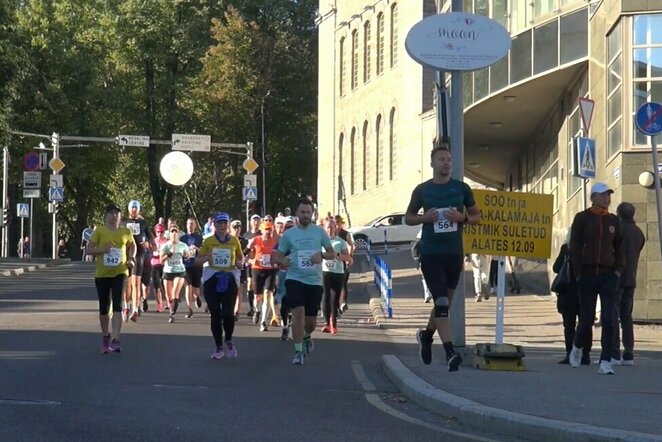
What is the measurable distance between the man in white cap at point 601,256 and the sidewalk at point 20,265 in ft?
101

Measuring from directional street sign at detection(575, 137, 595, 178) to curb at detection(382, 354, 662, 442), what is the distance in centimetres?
645

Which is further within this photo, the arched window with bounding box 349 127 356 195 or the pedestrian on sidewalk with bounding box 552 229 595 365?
the arched window with bounding box 349 127 356 195

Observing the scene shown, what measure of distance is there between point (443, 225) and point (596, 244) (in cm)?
223

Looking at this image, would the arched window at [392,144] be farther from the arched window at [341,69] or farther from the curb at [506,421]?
the curb at [506,421]

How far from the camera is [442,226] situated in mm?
11914

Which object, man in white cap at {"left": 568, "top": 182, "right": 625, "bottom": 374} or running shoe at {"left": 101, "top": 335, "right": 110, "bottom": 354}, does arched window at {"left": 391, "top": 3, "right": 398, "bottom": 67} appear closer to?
running shoe at {"left": 101, "top": 335, "right": 110, "bottom": 354}

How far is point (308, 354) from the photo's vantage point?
1612 centimetres

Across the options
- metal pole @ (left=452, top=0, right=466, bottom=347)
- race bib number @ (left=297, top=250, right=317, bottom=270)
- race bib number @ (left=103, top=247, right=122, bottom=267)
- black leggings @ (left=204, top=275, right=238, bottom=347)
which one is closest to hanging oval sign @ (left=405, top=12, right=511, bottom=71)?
metal pole @ (left=452, top=0, right=466, bottom=347)

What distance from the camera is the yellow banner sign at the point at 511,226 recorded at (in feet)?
46.6

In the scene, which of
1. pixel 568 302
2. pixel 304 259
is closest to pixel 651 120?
pixel 568 302

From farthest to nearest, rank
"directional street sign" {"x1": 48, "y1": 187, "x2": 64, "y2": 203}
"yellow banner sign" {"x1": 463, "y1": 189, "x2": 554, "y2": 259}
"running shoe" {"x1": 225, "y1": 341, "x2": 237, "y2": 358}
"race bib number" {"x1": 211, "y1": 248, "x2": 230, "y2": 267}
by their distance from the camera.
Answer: "directional street sign" {"x1": 48, "y1": 187, "x2": 64, "y2": 203}, "race bib number" {"x1": 211, "y1": 248, "x2": 230, "y2": 267}, "running shoe" {"x1": 225, "y1": 341, "x2": 237, "y2": 358}, "yellow banner sign" {"x1": 463, "y1": 189, "x2": 554, "y2": 259}

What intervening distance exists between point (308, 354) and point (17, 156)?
50626mm

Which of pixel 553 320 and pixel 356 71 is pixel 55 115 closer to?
pixel 356 71

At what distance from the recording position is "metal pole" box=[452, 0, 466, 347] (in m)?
13.8
